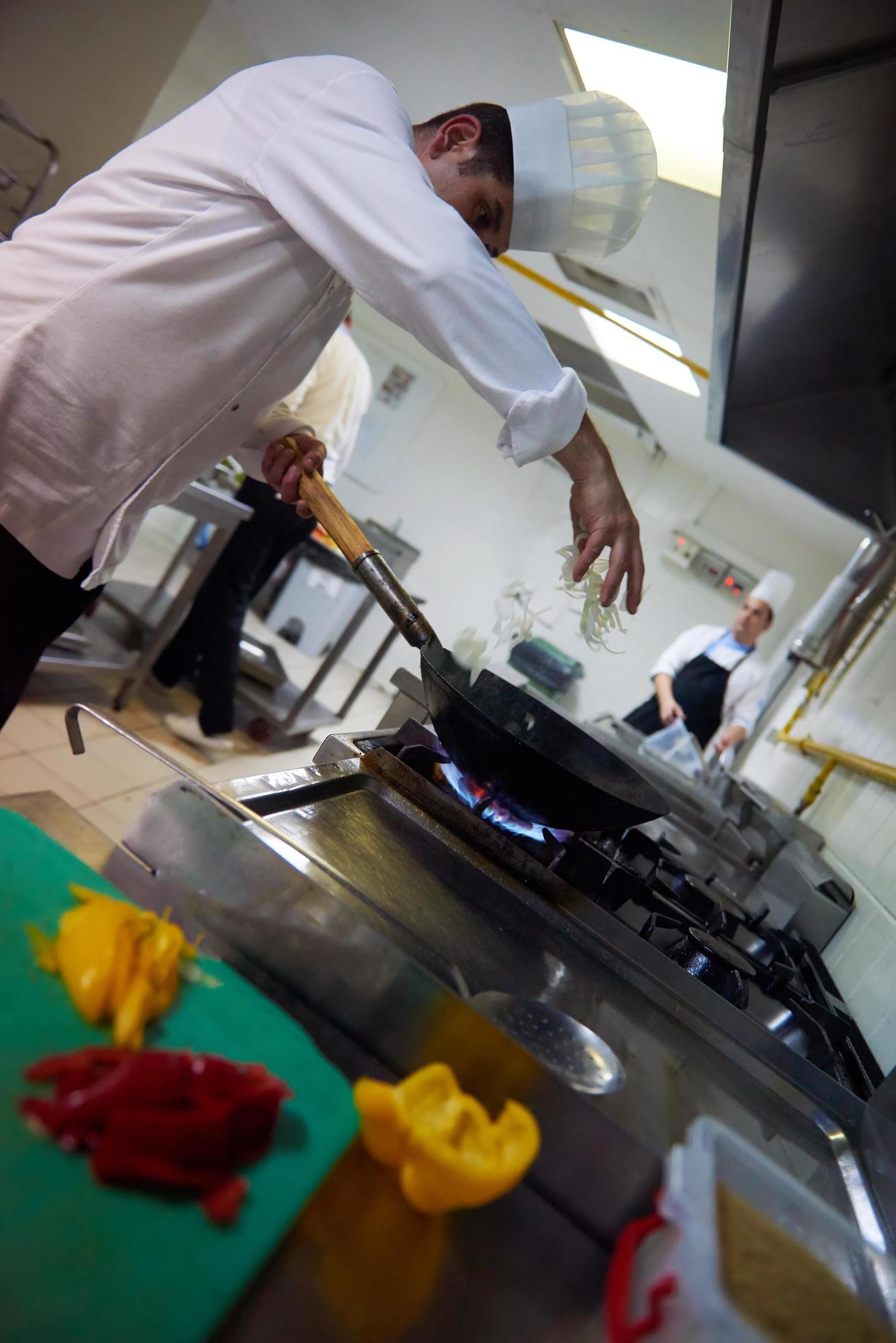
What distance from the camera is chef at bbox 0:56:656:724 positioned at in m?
0.74

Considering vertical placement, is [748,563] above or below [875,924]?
above

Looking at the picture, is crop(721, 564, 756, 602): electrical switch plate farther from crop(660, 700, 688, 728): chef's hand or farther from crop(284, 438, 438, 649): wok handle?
crop(284, 438, 438, 649): wok handle

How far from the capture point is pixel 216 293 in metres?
0.92

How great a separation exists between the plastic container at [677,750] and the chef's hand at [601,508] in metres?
1.68

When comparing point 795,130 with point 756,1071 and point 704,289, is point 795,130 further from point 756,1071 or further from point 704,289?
point 704,289

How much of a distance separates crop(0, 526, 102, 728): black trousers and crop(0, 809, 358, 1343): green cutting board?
26.6 inches

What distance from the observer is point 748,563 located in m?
5.09

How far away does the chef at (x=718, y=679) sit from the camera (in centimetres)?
335

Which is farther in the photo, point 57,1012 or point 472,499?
point 472,499

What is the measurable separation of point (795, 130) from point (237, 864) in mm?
1049

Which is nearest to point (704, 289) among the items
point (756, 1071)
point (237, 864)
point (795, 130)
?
point (795, 130)

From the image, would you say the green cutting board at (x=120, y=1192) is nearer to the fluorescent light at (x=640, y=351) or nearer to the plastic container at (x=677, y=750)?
the plastic container at (x=677, y=750)

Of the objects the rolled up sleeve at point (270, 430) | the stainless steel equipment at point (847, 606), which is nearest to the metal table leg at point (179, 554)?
the rolled up sleeve at point (270, 430)

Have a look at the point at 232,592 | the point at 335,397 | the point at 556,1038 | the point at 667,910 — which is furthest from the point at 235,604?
the point at 556,1038
